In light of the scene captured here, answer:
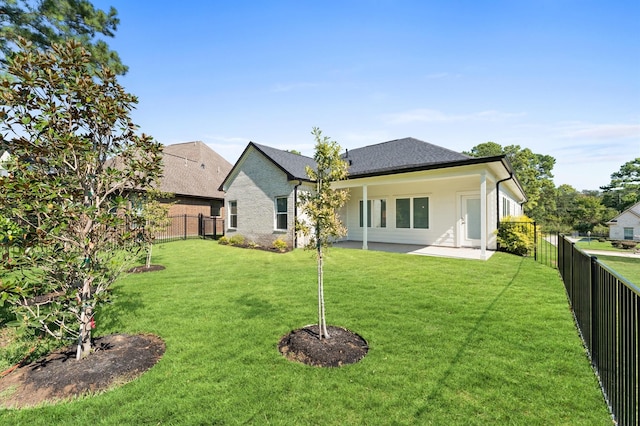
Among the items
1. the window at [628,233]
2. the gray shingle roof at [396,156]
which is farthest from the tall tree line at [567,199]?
the gray shingle roof at [396,156]

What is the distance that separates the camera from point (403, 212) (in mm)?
14188

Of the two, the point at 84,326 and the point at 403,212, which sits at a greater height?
the point at 403,212

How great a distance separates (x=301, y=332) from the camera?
4027 mm

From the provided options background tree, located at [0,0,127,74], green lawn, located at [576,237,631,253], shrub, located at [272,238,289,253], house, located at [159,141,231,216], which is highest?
background tree, located at [0,0,127,74]

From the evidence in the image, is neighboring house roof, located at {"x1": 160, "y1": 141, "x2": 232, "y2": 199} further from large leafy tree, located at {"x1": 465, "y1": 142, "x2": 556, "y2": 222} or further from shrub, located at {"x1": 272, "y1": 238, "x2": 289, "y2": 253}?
large leafy tree, located at {"x1": 465, "y1": 142, "x2": 556, "y2": 222}

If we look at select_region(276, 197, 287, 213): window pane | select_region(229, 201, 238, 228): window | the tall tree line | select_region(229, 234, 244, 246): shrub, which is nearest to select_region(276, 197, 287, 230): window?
select_region(276, 197, 287, 213): window pane

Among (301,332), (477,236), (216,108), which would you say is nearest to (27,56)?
(301,332)

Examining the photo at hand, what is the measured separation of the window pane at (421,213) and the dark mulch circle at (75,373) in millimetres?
12308

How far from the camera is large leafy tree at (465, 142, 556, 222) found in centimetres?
3190

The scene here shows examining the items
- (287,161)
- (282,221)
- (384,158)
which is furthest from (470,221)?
(287,161)

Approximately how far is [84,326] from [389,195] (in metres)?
13.1

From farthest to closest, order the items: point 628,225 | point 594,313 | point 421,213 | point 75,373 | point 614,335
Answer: point 628,225, point 421,213, point 594,313, point 75,373, point 614,335

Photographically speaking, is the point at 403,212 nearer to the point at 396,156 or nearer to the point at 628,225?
the point at 396,156

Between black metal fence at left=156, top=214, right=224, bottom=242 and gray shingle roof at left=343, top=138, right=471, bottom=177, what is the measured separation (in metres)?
11.1
